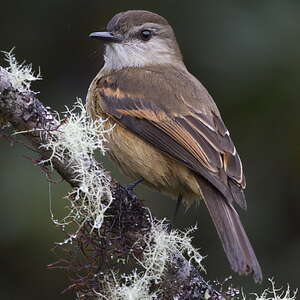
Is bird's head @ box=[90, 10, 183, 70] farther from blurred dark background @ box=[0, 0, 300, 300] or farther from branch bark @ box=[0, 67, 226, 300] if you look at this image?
branch bark @ box=[0, 67, 226, 300]

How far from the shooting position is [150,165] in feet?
16.4

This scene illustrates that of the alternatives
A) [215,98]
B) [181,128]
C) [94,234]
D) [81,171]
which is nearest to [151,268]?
[94,234]

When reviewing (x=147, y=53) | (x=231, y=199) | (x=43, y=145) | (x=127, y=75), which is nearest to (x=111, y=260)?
(x=43, y=145)

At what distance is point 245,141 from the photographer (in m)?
6.30

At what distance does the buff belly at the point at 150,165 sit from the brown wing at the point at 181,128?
0.18 ft

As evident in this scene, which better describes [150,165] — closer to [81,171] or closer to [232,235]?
[232,235]

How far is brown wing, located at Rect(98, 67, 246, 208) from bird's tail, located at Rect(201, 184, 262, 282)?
8 centimetres

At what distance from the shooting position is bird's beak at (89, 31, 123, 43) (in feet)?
18.6

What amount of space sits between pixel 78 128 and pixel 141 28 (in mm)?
2075

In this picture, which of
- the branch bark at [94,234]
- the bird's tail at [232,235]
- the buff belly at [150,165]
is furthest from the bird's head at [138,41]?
the branch bark at [94,234]

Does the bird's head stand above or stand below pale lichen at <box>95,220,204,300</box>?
above

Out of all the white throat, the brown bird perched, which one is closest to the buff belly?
the brown bird perched

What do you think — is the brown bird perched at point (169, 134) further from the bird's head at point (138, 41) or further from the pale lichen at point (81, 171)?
the pale lichen at point (81, 171)

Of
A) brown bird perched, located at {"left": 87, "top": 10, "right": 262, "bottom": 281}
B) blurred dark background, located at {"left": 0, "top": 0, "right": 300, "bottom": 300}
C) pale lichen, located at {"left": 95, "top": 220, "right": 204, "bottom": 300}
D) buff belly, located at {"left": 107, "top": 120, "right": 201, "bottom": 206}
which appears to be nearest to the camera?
pale lichen, located at {"left": 95, "top": 220, "right": 204, "bottom": 300}
